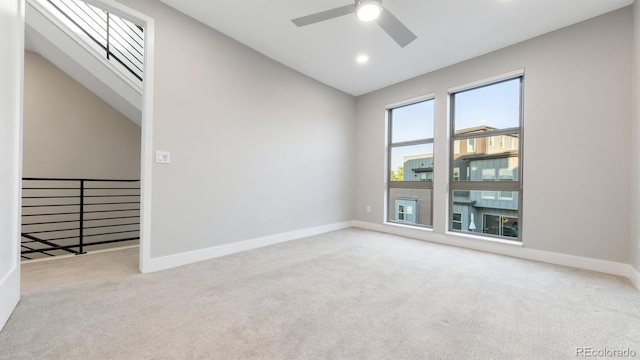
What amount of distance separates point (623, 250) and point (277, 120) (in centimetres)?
421

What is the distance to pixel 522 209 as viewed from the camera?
3.12 metres

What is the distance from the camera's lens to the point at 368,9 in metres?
Answer: 2.02

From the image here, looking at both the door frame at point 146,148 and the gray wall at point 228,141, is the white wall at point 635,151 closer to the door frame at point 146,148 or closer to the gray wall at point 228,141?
the gray wall at point 228,141

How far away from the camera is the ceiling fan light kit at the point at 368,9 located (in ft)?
6.48

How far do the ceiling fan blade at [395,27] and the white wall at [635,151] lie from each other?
7.02ft

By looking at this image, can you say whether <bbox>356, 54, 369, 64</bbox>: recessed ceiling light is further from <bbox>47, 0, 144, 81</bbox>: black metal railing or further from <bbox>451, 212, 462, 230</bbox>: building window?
<bbox>47, 0, 144, 81</bbox>: black metal railing

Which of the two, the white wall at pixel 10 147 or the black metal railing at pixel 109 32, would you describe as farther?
the black metal railing at pixel 109 32

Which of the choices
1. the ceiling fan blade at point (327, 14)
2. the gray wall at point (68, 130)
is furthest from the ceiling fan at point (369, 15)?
the gray wall at point (68, 130)

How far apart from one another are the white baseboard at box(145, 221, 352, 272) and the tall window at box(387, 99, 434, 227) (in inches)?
59.1

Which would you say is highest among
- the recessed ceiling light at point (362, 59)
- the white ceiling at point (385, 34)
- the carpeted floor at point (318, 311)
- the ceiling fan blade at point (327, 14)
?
the white ceiling at point (385, 34)

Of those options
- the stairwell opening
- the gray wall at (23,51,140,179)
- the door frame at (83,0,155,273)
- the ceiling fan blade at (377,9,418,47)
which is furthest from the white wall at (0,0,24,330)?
the gray wall at (23,51,140,179)

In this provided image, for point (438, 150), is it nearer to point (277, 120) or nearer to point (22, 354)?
point (277, 120)

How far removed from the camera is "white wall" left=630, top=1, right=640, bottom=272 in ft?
7.47

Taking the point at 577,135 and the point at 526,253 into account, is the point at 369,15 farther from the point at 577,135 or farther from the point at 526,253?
the point at 526,253
